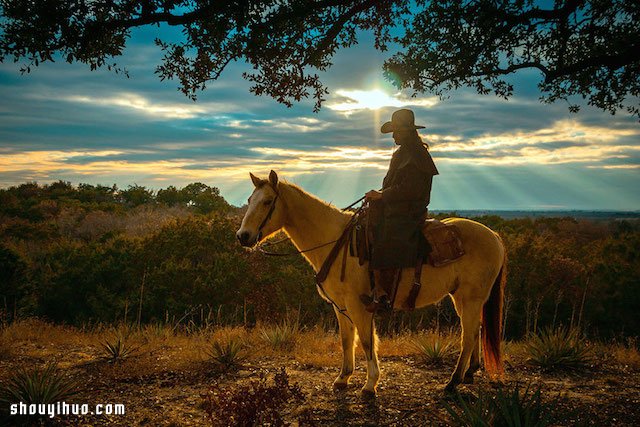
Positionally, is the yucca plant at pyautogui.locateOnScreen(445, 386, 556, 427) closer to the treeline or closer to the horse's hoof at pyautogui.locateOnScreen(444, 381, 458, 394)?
the horse's hoof at pyautogui.locateOnScreen(444, 381, 458, 394)

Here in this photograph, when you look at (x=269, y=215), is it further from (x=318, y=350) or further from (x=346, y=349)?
(x=318, y=350)

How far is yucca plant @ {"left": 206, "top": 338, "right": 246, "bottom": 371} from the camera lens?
7578 millimetres

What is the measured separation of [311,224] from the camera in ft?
20.7

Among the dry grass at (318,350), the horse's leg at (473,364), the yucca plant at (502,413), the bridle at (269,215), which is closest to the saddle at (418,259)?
the bridle at (269,215)

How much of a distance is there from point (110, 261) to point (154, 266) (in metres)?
1.73

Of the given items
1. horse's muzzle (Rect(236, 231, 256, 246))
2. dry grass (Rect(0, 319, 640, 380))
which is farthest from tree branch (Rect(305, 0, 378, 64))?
dry grass (Rect(0, 319, 640, 380))

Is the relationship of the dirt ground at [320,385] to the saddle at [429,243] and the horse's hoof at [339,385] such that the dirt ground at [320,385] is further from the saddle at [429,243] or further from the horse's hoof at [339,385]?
the saddle at [429,243]

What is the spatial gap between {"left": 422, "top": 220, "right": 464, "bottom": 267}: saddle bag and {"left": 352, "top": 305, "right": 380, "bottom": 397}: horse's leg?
1105 mm

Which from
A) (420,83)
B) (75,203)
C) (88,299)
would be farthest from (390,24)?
(75,203)

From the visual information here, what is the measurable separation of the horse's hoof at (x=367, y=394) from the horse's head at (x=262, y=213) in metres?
2.38

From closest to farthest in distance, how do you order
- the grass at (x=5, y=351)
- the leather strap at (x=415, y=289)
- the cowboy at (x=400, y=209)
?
the cowboy at (x=400, y=209), the leather strap at (x=415, y=289), the grass at (x=5, y=351)

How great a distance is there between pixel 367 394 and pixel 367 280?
1468 millimetres

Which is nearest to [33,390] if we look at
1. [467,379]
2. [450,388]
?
[450,388]

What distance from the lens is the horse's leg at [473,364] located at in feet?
21.4
